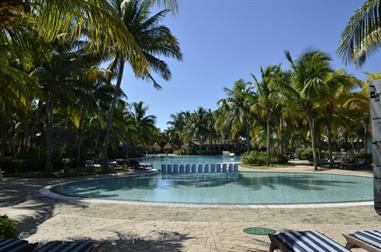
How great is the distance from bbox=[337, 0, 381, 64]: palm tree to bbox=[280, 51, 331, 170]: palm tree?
11.3 metres

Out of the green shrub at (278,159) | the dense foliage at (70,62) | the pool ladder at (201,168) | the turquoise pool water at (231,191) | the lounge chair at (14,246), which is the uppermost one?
the dense foliage at (70,62)

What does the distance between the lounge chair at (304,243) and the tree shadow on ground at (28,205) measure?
195 inches

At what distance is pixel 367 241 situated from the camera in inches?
178

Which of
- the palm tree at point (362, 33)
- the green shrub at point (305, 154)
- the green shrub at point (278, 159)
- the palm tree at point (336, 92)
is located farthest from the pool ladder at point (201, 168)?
the green shrub at point (305, 154)

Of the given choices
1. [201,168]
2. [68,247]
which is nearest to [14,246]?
[68,247]

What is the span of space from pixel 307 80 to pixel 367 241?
19318mm

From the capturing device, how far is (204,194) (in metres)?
13.9

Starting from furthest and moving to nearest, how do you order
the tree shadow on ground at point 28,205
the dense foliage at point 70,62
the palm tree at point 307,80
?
the palm tree at point 307,80 < the tree shadow on ground at point 28,205 < the dense foliage at point 70,62

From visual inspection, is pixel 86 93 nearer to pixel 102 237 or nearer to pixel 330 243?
pixel 102 237

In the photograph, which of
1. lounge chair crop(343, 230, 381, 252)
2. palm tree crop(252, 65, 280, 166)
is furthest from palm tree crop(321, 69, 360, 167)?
lounge chair crop(343, 230, 381, 252)

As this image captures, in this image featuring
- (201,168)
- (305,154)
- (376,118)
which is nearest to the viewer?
(376,118)

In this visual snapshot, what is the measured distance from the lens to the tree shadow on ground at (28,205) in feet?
25.7

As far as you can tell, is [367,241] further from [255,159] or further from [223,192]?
[255,159]

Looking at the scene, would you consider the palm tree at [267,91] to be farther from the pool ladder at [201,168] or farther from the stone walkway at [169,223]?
the stone walkway at [169,223]
